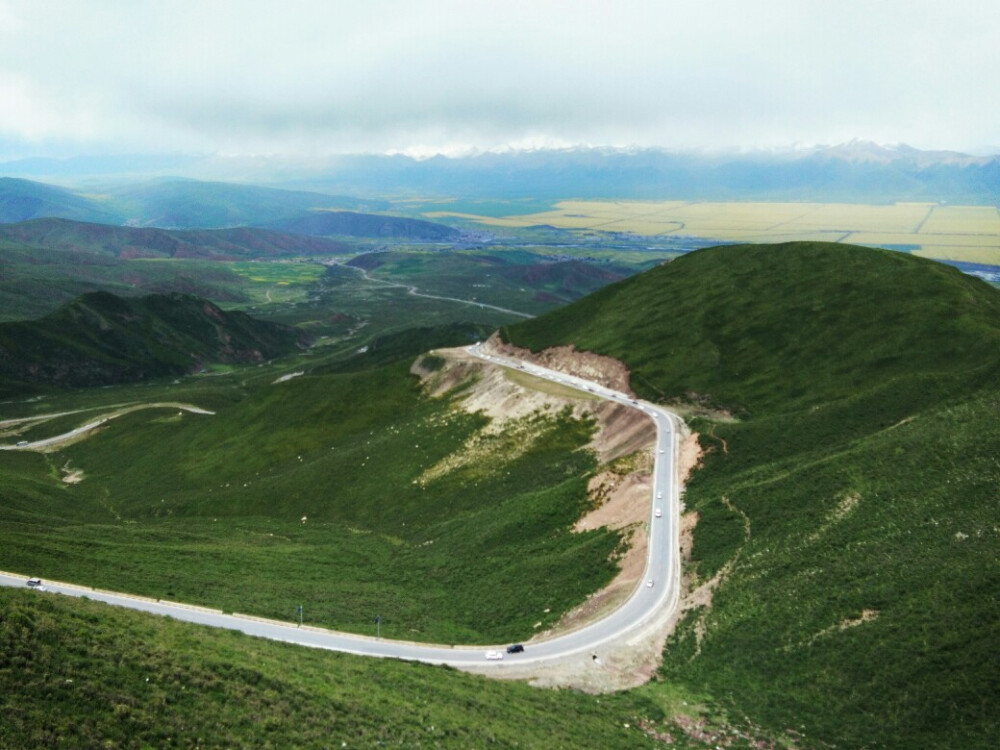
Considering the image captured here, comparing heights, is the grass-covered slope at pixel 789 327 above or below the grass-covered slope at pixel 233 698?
above

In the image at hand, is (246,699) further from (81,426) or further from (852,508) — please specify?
(81,426)

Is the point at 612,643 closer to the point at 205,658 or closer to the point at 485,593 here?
the point at 485,593

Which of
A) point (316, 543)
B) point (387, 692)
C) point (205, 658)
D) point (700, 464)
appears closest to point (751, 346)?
point (700, 464)

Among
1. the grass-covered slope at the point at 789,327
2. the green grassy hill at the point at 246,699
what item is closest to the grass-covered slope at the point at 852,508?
the grass-covered slope at the point at 789,327

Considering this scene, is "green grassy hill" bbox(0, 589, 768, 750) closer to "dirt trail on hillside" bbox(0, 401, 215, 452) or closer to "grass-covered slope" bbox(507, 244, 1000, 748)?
"grass-covered slope" bbox(507, 244, 1000, 748)

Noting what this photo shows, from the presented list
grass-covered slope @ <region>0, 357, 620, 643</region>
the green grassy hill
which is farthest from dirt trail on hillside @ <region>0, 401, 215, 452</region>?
the green grassy hill

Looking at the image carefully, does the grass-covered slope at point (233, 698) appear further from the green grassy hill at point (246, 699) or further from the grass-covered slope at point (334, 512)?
the grass-covered slope at point (334, 512)
